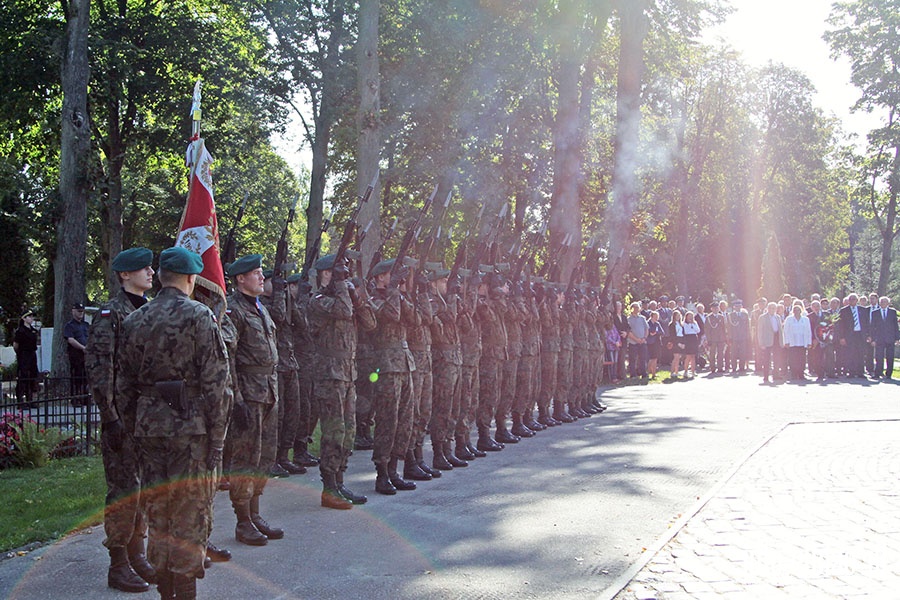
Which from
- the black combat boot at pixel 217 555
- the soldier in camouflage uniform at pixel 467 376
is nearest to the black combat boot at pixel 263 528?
the black combat boot at pixel 217 555

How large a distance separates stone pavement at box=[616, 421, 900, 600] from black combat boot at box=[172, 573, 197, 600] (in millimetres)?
2507

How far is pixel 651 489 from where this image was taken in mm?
9133

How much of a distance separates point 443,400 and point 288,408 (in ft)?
5.49

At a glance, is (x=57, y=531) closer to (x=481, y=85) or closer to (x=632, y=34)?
(x=632, y=34)

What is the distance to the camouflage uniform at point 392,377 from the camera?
8938 millimetres

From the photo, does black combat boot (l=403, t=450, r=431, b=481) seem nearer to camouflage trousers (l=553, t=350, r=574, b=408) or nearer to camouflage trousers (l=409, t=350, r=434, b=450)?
camouflage trousers (l=409, t=350, r=434, b=450)

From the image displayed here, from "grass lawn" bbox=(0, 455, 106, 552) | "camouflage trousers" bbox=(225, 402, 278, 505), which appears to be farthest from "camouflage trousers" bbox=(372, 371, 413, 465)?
"grass lawn" bbox=(0, 455, 106, 552)

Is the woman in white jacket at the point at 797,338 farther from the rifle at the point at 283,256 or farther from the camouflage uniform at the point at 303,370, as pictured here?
the rifle at the point at 283,256

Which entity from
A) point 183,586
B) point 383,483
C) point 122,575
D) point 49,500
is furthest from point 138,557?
point 383,483

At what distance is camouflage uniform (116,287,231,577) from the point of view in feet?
17.1

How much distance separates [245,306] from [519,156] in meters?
24.5

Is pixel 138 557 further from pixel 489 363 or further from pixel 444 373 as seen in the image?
pixel 489 363

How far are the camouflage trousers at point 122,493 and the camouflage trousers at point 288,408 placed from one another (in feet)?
13.4

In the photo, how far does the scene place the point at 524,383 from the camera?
13.1m
